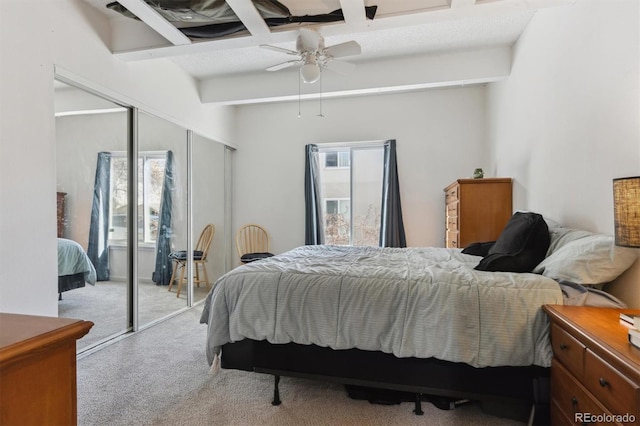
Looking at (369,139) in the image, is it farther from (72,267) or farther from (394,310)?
(72,267)

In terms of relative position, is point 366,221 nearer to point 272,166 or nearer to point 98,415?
point 272,166


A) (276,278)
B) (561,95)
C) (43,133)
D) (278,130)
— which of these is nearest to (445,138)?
(561,95)

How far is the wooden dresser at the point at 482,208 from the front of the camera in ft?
10.6

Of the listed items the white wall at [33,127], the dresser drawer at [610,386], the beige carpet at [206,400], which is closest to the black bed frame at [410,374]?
the beige carpet at [206,400]

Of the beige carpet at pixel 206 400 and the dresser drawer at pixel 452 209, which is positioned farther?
→ the dresser drawer at pixel 452 209

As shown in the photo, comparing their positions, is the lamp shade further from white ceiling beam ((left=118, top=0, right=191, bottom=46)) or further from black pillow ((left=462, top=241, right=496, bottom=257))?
white ceiling beam ((left=118, top=0, right=191, bottom=46))

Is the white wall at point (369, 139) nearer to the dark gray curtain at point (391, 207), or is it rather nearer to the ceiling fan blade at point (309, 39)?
the dark gray curtain at point (391, 207)

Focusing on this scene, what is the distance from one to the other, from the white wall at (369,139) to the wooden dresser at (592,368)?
9.89 feet

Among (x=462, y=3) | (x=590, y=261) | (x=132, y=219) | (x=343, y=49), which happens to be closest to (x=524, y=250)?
(x=590, y=261)

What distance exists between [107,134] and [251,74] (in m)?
1.84

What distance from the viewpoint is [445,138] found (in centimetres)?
431

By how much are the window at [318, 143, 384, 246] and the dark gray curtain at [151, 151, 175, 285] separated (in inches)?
84.2

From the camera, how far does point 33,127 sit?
212 centimetres

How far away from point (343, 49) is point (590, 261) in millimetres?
2133
